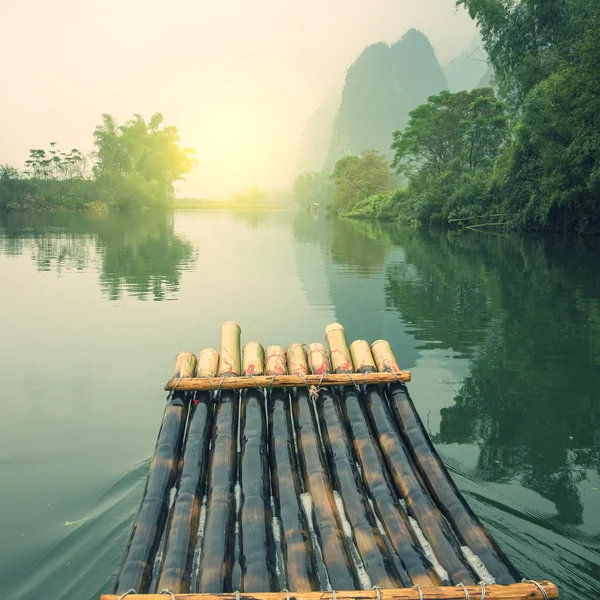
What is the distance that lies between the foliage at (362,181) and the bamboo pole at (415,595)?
8656 centimetres

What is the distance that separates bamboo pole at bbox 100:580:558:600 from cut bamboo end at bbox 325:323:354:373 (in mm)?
2620

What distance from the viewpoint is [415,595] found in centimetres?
285

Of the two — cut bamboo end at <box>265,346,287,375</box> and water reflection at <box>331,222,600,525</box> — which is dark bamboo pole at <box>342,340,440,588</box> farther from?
water reflection at <box>331,222,600,525</box>

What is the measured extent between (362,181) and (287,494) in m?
88.9

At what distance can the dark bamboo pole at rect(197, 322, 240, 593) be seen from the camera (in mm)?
3186

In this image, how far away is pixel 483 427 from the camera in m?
6.86

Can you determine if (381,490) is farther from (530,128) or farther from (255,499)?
(530,128)

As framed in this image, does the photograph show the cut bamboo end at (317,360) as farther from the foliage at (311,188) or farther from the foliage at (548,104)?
the foliage at (311,188)

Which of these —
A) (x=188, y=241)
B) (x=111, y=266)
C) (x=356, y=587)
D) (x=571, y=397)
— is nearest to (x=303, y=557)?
(x=356, y=587)

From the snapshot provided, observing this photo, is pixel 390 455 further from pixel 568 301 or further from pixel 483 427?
pixel 568 301

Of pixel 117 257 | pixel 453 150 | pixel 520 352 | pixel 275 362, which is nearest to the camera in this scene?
pixel 275 362

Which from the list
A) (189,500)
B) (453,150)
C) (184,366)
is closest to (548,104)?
(184,366)

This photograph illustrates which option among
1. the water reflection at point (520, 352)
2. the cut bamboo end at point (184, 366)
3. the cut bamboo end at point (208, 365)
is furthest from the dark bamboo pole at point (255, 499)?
the water reflection at point (520, 352)

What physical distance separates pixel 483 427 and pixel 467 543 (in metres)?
3.64
